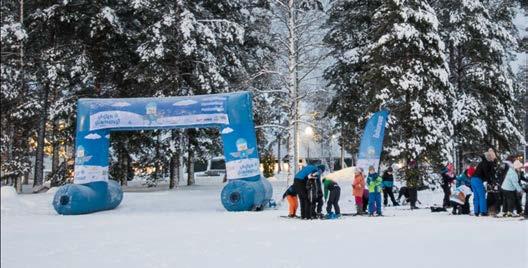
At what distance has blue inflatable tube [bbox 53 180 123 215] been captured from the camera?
14.8 m

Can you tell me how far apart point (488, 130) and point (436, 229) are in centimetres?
1903

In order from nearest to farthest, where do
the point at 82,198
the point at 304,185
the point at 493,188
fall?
the point at 493,188
the point at 304,185
the point at 82,198

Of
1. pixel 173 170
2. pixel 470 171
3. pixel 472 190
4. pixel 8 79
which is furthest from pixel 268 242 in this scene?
pixel 173 170

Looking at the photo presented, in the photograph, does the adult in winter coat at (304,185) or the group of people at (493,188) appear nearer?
the group of people at (493,188)

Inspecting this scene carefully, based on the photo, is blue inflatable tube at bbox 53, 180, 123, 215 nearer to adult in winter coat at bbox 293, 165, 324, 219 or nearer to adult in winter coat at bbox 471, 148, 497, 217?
adult in winter coat at bbox 293, 165, 324, 219

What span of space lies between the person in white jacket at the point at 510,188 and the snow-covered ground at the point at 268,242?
664 millimetres

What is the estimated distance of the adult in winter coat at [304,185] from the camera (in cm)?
1333

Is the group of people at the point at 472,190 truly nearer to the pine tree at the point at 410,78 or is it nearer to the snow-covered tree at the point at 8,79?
the pine tree at the point at 410,78

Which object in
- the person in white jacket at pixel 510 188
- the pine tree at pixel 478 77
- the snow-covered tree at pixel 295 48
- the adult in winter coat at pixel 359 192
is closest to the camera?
the person in white jacket at pixel 510 188

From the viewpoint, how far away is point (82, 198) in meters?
14.9

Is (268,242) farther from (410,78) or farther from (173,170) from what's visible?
(173,170)

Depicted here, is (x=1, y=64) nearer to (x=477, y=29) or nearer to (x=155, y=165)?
(x=155, y=165)

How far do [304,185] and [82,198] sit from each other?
6.37m

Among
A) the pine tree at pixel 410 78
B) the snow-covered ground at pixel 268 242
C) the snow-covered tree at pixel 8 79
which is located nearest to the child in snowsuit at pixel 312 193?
the snow-covered ground at pixel 268 242
